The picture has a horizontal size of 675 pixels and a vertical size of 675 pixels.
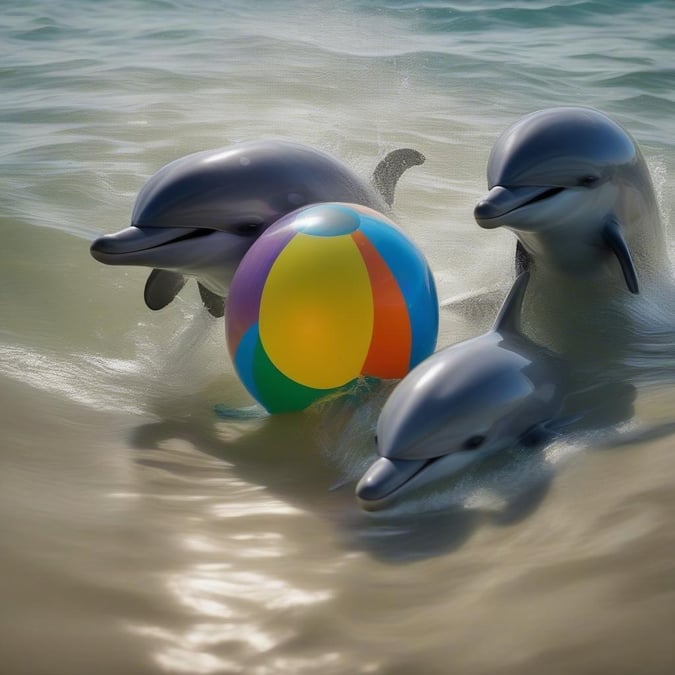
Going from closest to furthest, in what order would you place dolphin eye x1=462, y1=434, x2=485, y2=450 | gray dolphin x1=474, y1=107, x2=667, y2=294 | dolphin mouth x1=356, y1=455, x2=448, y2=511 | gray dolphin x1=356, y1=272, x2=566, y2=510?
dolphin mouth x1=356, y1=455, x2=448, y2=511
gray dolphin x1=356, y1=272, x2=566, y2=510
dolphin eye x1=462, y1=434, x2=485, y2=450
gray dolphin x1=474, y1=107, x2=667, y2=294

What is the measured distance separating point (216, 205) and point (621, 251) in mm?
1953

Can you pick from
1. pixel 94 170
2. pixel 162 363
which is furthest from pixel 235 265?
pixel 94 170

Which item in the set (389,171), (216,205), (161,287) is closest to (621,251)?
(389,171)

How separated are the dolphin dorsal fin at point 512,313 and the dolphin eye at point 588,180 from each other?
0.79 metres

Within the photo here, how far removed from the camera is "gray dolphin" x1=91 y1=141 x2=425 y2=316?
472cm

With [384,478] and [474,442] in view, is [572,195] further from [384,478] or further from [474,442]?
[384,478]

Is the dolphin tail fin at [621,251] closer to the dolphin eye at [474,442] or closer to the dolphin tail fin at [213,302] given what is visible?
the dolphin eye at [474,442]

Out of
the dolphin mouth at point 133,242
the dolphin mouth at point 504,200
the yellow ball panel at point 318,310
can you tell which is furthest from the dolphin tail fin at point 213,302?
the dolphin mouth at point 504,200

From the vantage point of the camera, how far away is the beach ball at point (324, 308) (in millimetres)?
4254

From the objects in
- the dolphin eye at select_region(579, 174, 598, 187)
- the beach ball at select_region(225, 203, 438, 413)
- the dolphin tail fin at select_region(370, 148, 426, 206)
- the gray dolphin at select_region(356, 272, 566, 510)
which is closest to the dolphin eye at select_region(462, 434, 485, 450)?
the gray dolphin at select_region(356, 272, 566, 510)

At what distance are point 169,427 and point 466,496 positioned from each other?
4.90 feet

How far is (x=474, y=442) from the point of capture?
3736 mm

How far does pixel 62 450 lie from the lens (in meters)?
4.14

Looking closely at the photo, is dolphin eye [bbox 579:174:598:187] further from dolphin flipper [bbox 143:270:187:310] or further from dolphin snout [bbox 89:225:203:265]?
dolphin flipper [bbox 143:270:187:310]
